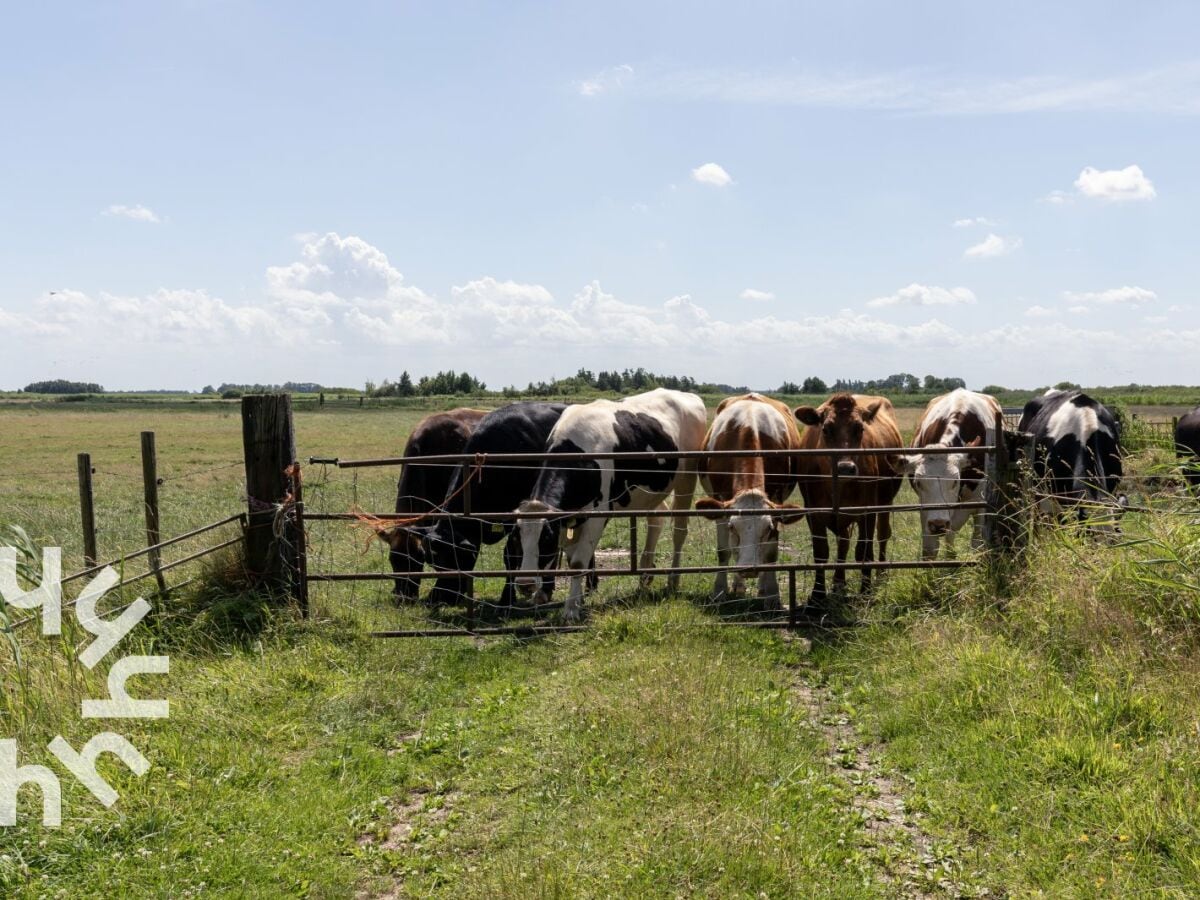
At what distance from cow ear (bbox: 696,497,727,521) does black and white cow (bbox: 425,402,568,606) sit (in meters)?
1.35

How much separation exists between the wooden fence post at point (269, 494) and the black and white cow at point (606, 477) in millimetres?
1916

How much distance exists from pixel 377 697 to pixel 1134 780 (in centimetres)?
404

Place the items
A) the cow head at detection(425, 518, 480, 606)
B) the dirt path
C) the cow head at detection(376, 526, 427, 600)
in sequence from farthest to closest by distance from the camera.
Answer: the cow head at detection(376, 526, 427, 600) → the cow head at detection(425, 518, 480, 606) → the dirt path

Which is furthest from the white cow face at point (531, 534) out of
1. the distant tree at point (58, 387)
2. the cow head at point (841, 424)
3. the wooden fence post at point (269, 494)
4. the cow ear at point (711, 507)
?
the distant tree at point (58, 387)

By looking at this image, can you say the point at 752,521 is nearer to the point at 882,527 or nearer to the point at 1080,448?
the point at 882,527

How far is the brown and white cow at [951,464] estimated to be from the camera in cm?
779

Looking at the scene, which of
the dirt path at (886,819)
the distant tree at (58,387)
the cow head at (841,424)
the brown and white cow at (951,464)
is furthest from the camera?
the distant tree at (58,387)

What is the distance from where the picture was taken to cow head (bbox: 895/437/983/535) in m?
7.88

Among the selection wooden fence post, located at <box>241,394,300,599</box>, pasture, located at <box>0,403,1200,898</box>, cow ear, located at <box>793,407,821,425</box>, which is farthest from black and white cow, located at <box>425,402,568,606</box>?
cow ear, located at <box>793,407,821,425</box>

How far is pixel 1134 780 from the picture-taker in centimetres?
384

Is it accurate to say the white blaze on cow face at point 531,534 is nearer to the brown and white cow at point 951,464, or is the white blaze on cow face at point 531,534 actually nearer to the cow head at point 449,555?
the cow head at point 449,555

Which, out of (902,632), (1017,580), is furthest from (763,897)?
(1017,580)

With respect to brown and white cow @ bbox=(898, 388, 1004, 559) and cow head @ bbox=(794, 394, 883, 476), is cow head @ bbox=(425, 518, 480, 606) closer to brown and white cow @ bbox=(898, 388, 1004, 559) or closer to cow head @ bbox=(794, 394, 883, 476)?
cow head @ bbox=(794, 394, 883, 476)

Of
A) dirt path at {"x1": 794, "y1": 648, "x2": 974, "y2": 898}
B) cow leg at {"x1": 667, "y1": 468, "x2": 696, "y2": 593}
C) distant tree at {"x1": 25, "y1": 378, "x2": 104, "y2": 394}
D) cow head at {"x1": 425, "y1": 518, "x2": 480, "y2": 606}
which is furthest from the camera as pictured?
distant tree at {"x1": 25, "y1": 378, "x2": 104, "y2": 394}
